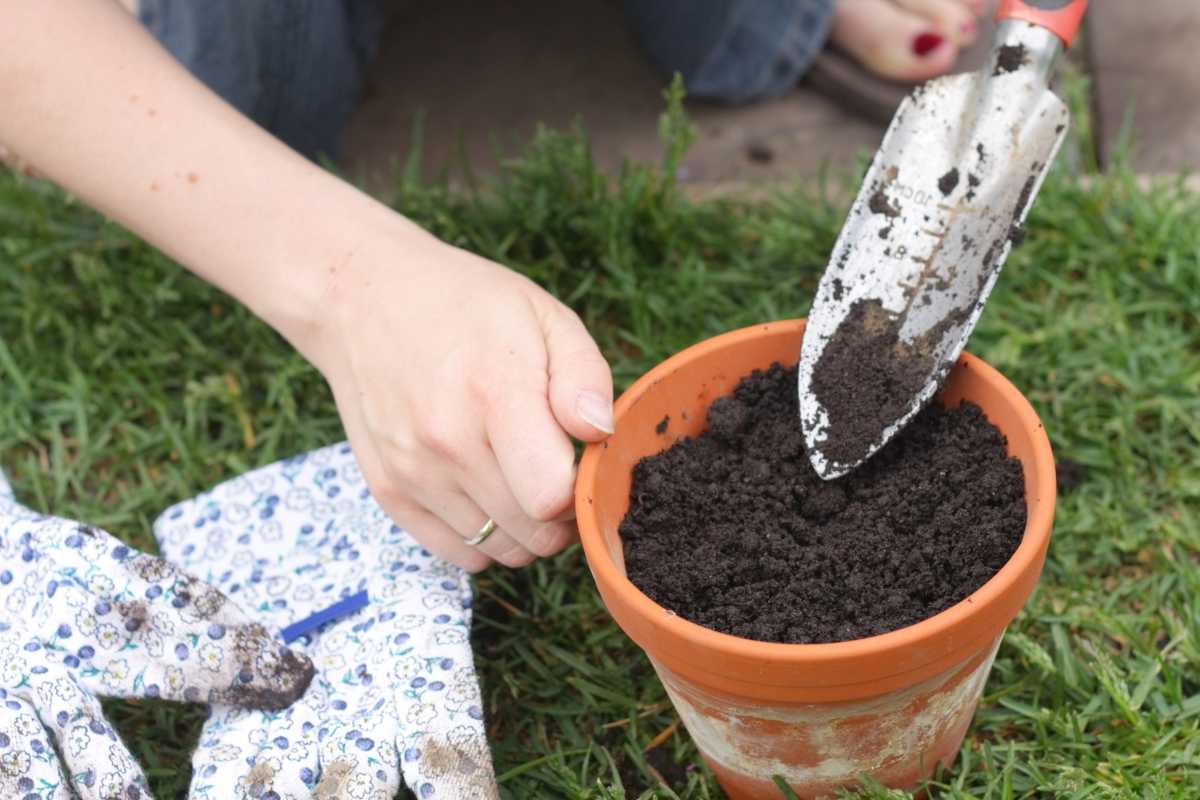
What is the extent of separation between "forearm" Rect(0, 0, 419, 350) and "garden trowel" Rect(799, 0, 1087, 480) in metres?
0.49

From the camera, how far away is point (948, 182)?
1.38m

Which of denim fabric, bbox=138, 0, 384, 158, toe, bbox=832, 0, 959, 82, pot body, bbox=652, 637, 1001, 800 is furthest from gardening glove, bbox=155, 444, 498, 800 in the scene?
toe, bbox=832, 0, 959, 82

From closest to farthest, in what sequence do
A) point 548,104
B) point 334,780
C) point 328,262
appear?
1. point 334,780
2. point 328,262
3. point 548,104

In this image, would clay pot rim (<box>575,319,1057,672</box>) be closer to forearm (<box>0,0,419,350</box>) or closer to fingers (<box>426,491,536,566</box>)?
fingers (<box>426,491,536,566</box>)

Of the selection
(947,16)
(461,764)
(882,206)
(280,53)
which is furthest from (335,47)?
(461,764)

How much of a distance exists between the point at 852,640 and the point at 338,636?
63 cm

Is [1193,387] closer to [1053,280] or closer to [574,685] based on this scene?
[1053,280]

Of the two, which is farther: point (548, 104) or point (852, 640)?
point (548, 104)

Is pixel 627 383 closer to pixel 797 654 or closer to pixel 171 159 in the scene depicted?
pixel 171 159

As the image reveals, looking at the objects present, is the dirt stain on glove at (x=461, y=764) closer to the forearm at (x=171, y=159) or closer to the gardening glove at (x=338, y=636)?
the gardening glove at (x=338, y=636)

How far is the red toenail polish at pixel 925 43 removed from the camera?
7.88 ft

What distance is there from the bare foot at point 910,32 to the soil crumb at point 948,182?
44.0 inches

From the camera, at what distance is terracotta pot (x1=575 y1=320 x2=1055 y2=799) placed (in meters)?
1.08

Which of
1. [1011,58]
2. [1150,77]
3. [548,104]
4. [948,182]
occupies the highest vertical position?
[1011,58]
